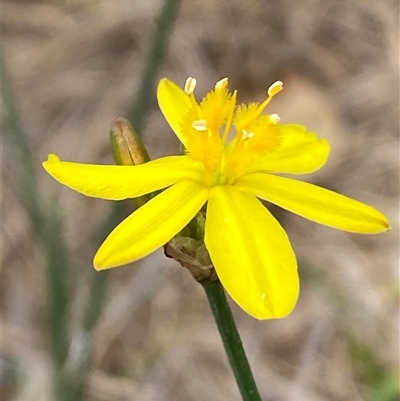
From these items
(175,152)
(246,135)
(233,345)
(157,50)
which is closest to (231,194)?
(246,135)

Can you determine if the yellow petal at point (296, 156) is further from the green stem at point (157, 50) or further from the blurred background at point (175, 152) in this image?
the blurred background at point (175, 152)

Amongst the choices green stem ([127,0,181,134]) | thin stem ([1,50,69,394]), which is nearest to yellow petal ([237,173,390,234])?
green stem ([127,0,181,134])

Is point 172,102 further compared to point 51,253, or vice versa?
point 51,253

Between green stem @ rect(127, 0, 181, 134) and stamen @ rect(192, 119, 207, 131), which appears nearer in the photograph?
stamen @ rect(192, 119, 207, 131)

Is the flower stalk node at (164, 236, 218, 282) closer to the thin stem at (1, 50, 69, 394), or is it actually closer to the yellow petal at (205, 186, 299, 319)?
the yellow petal at (205, 186, 299, 319)

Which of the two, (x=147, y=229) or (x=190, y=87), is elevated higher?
(x=190, y=87)

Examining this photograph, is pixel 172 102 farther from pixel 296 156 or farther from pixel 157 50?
pixel 157 50

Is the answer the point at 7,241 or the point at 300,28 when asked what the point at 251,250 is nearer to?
the point at 7,241

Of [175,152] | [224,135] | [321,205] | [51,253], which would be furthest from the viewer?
[175,152]

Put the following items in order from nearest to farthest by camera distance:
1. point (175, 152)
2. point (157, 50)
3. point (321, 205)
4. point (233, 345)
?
point (233, 345)
point (321, 205)
point (157, 50)
point (175, 152)
